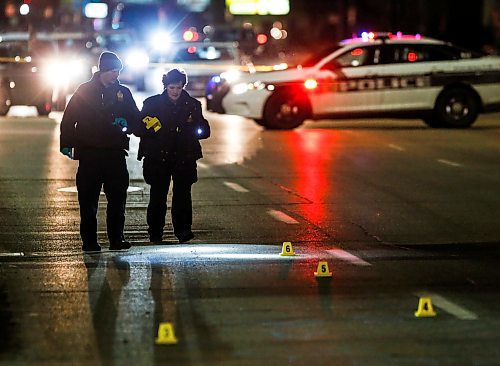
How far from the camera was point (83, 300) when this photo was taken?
8.22 metres

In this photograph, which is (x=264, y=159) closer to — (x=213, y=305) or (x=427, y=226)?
(x=427, y=226)

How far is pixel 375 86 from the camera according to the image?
23984 mm

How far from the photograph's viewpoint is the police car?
77.2 ft

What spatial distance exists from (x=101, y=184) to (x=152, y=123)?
0.75 meters

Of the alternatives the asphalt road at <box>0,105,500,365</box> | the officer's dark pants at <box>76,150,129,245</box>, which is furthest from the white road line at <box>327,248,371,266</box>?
the officer's dark pants at <box>76,150,129,245</box>

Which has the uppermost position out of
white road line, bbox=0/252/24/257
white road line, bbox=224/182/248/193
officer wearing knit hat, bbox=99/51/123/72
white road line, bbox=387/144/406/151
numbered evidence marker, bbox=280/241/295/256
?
officer wearing knit hat, bbox=99/51/123/72

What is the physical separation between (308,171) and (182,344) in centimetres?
973

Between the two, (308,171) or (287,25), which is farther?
(287,25)

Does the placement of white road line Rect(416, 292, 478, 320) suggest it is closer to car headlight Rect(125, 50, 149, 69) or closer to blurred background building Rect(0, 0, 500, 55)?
car headlight Rect(125, 50, 149, 69)

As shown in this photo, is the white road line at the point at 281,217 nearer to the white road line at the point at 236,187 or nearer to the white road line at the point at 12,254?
the white road line at the point at 236,187

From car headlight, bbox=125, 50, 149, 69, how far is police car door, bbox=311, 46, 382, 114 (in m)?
11.9

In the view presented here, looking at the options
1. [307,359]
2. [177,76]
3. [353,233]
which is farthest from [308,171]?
[307,359]

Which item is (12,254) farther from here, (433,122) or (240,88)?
(433,122)

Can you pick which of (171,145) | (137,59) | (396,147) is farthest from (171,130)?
(137,59)
